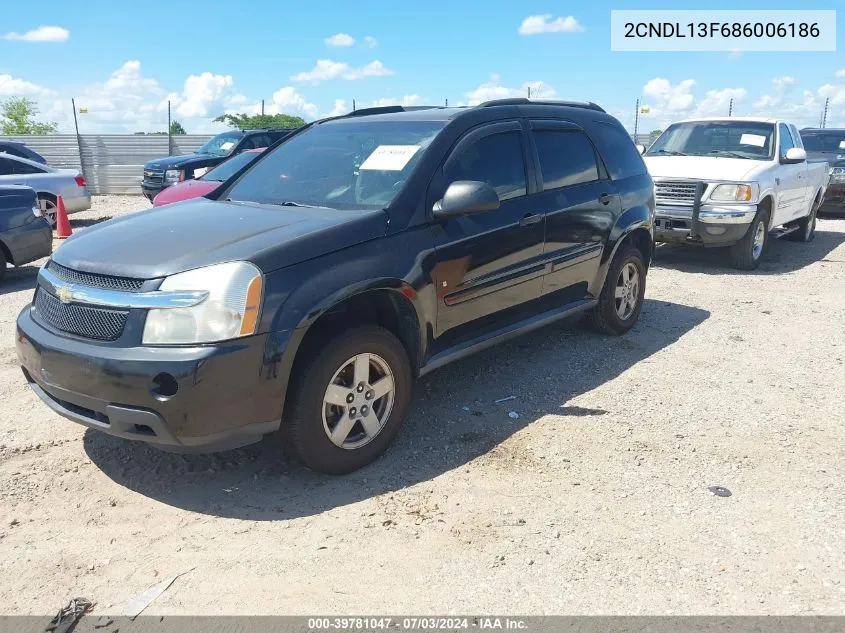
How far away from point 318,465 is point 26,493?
1.45 metres

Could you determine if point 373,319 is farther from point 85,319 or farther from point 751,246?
point 751,246

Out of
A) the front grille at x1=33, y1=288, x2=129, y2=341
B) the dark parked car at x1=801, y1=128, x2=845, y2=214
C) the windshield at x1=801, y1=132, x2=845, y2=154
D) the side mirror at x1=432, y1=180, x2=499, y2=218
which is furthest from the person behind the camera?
the windshield at x1=801, y1=132, x2=845, y2=154

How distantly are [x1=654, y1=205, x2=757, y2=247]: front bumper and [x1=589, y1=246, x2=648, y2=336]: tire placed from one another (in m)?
2.64

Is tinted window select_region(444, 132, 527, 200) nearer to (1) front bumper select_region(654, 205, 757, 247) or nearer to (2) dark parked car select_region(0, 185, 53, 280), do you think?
(1) front bumper select_region(654, 205, 757, 247)

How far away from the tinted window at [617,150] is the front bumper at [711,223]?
8.83 feet

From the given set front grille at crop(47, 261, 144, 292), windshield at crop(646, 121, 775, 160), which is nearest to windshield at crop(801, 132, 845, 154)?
windshield at crop(646, 121, 775, 160)

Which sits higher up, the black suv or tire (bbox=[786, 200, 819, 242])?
the black suv

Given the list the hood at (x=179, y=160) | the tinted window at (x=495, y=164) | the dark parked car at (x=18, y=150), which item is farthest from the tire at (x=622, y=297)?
the dark parked car at (x=18, y=150)

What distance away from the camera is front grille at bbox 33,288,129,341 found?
123 inches

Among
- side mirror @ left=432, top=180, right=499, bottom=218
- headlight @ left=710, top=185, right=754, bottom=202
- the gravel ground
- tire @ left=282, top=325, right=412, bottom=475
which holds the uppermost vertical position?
side mirror @ left=432, top=180, right=499, bottom=218

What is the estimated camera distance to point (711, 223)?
8.51 m

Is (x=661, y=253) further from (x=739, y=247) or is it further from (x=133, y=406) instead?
(x=133, y=406)

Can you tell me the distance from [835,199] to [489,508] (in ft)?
46.5

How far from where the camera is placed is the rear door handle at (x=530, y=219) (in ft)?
14.8
